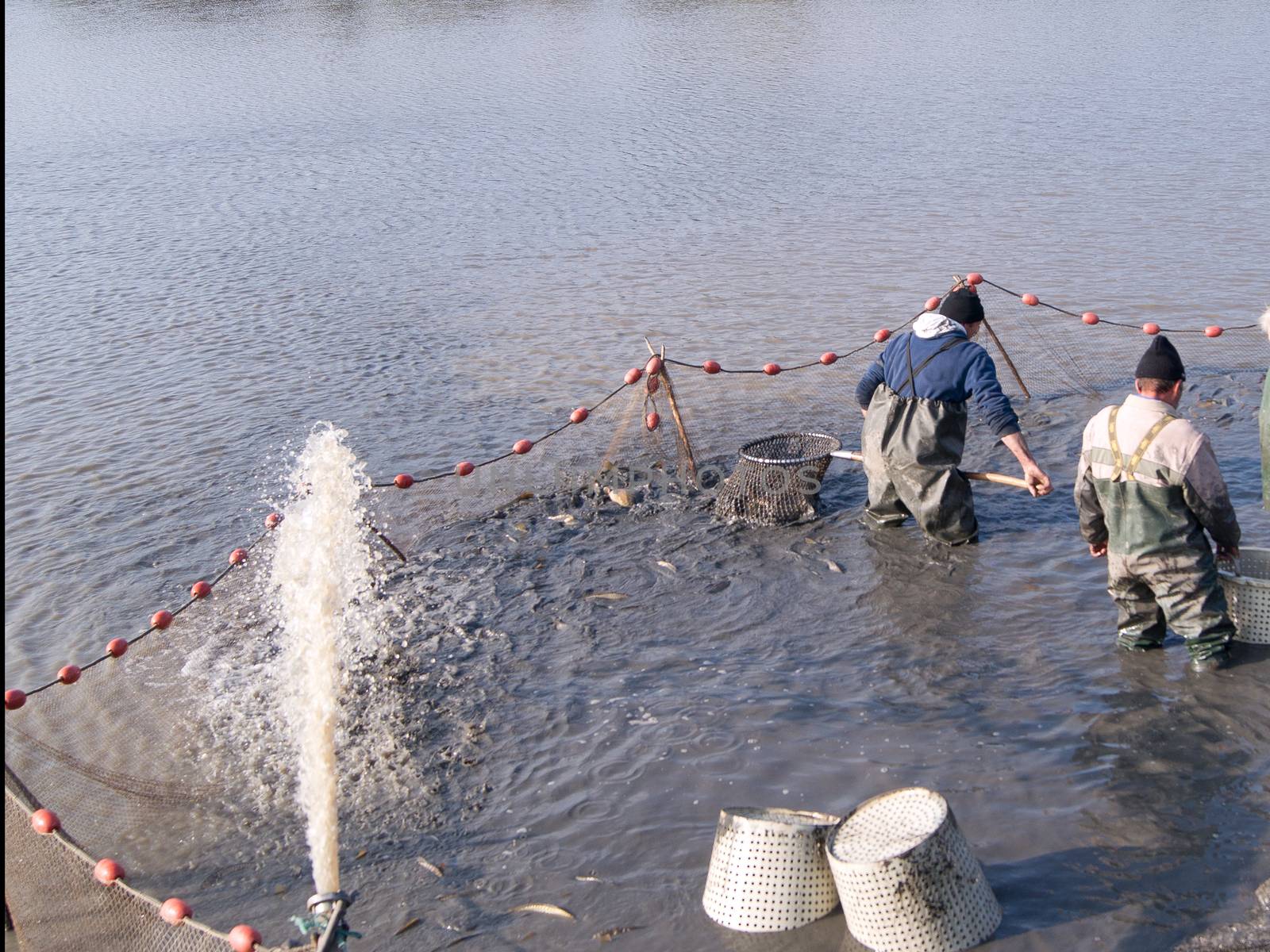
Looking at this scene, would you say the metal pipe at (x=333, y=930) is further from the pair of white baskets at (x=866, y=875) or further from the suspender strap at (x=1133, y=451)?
the suspender strap at (x=1133, y=451)

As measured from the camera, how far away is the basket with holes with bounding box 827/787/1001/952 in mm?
4168

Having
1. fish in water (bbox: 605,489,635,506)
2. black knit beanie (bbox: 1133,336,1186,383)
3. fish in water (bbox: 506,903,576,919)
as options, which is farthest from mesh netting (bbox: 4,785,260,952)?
fish in water (bbox: 605,489,635,506)

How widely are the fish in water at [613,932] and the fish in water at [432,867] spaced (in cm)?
82

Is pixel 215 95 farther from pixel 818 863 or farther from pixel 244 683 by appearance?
pixel 818 863

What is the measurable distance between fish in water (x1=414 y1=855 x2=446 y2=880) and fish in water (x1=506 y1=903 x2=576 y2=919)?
0.41 metres

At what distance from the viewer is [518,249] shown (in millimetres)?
16938

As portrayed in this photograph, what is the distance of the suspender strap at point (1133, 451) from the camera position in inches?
219

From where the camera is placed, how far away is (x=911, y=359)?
717cm

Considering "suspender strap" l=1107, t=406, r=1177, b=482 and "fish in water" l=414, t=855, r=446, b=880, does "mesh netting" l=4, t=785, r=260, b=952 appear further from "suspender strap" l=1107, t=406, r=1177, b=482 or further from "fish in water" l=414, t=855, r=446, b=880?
"suspender strap" l=1107, t=406, r=1177, b=482

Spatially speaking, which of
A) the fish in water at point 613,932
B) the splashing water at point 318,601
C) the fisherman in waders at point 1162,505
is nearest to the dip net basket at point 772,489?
the fisherman in waders at point 1162,505

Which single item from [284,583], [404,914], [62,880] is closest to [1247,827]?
[404,914]

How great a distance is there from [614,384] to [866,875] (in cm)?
810

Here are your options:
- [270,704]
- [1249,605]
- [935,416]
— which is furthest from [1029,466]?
[270,704]

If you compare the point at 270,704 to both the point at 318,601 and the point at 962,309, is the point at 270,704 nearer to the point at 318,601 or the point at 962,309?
the point at 318,601
